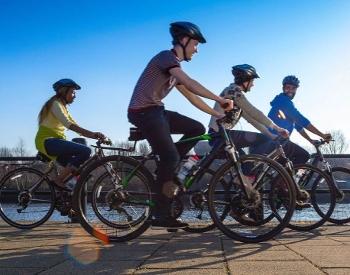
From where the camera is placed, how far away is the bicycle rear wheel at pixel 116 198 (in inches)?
179

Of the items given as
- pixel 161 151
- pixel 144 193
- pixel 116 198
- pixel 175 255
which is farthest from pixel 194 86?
pixel 175 255

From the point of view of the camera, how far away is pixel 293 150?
6.56m

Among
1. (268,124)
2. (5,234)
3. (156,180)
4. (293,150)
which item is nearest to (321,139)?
(293,150)

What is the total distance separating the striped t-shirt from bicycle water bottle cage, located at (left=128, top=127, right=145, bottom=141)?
0.23 m

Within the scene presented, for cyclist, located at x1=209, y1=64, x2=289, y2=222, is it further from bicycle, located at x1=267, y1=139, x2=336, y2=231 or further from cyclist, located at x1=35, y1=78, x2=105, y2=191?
cyclist, located at x1=35, y1=78, x2=105, y2=191

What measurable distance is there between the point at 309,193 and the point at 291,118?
115cm

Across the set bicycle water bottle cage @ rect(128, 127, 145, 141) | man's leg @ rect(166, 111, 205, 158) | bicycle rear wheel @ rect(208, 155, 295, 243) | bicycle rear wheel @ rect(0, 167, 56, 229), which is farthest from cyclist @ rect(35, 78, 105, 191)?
bicycle rear wheel @ rect(208, 155, 295, 243)

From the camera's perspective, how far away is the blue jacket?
22.5 feet

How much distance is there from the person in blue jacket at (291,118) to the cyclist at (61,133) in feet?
8.89

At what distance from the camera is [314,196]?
6.49 m

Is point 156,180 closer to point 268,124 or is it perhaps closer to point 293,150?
point 268,124

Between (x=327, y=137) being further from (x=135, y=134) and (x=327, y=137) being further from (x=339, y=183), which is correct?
(x=135, y=134)

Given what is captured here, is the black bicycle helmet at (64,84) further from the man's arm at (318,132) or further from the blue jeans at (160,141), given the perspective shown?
the man's arm at (318,132)

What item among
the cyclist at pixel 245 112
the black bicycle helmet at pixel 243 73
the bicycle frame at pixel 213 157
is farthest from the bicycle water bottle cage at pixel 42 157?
the black bicycle helmet at pixel 243 73
